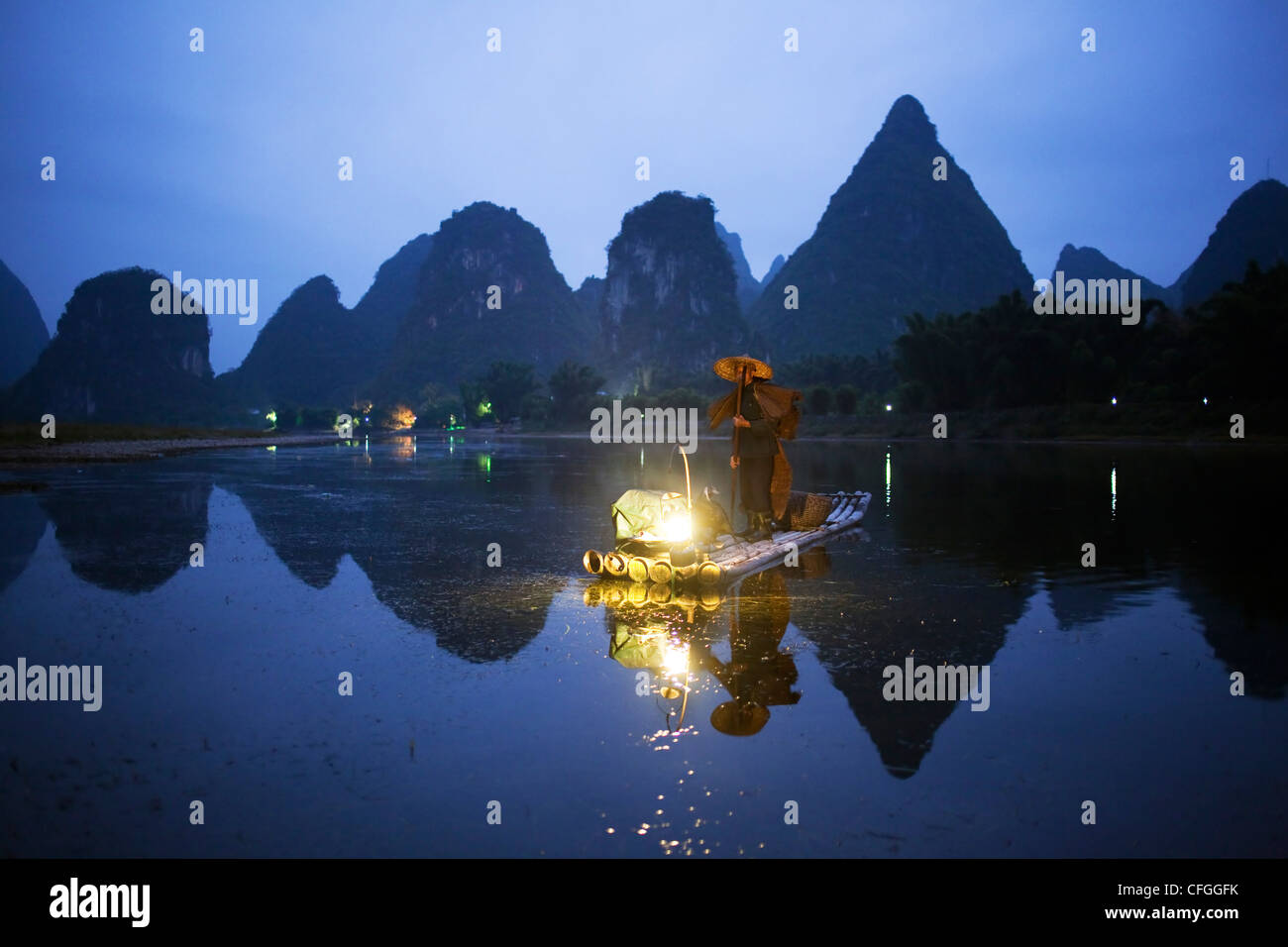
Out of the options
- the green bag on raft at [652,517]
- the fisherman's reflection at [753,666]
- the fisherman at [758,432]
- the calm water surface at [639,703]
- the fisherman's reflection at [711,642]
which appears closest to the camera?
the calm water surface at [639,703]

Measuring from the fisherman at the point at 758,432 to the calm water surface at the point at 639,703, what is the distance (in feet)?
3.58

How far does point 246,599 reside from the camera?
398 inches

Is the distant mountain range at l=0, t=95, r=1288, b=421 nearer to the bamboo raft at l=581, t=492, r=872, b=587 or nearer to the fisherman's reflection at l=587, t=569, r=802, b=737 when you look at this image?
the bamboo raft at l=581, t=492, r=872, b=587

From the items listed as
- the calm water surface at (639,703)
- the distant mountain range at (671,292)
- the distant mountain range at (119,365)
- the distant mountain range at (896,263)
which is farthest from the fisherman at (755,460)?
the distant mountain range at (119,365)

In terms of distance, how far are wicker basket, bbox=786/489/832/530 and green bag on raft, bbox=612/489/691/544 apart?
4.79 m

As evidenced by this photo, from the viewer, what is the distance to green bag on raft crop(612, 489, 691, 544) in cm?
1055

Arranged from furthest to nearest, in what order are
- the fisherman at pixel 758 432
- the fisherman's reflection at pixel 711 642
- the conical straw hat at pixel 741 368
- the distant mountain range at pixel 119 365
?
the distant mountain range at pixel 119 365 → the fisherman at pixel 758 432 → the conical straw hat at pixel 741 368 → the fisherman's reflection at pixel 711 642

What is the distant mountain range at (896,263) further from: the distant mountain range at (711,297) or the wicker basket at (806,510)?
the wicker basket at (806,510)

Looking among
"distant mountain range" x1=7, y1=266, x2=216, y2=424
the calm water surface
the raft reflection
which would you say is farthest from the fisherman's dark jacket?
"distant mountain range" x1=7, y1=266, x2=216, y2=424

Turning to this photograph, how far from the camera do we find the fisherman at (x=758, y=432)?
12.3 metres

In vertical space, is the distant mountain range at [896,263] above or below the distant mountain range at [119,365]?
above

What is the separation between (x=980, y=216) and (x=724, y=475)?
634 feet
